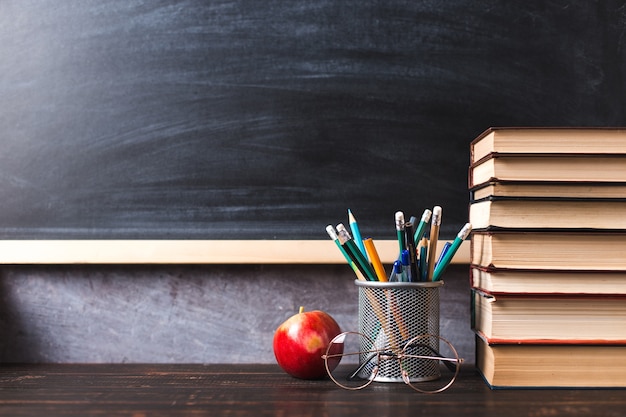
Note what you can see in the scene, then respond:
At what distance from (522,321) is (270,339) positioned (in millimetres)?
450

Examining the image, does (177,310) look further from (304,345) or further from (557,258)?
(557,258)

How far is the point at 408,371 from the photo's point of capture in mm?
960

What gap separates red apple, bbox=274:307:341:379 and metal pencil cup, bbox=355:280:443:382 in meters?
0.07

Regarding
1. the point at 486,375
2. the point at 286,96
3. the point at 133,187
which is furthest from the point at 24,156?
the point at 486,375

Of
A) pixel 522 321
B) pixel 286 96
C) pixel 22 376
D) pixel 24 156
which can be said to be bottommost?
pixel 22 376

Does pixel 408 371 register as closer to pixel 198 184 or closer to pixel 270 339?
pixel 270 339

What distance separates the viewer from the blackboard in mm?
1148

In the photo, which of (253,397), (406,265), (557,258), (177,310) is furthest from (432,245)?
(177,310)

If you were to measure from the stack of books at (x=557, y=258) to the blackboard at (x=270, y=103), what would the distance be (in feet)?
0.76

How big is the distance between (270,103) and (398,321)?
1.47 feet

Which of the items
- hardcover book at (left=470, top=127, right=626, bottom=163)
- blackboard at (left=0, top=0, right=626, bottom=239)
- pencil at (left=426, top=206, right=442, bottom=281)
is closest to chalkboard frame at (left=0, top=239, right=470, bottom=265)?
blackboard at (left=0, top=0, right=626, bottom=239)

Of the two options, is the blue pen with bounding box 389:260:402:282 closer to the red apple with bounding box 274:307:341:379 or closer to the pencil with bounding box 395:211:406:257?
the pencil with bounding box 395:211:406:257

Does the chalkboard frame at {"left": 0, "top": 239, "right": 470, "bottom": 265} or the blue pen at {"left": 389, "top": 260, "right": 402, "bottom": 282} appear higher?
the chalkboard frame at {"left": 0, "top": 239, "right": 470, "bottom": 265}

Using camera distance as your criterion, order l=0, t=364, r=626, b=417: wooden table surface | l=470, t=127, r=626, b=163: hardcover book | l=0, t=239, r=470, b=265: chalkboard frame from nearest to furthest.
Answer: l=0, t=364, r=626, b=417: wooden table surface → l=470, t=127, r=626, b=163: hardcover book → l=0, t=239, r=470, b=265: chalkboard frame
